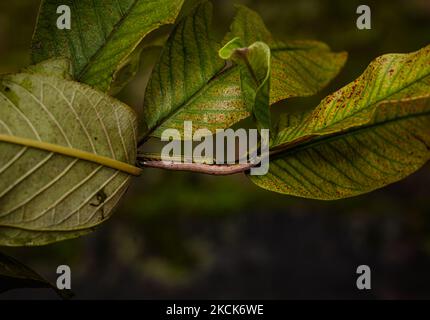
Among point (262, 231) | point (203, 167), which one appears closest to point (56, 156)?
point (203, 167)

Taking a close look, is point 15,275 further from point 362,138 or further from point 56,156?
point 362,138

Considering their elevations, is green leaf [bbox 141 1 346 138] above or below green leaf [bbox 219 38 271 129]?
above

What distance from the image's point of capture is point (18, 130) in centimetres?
23

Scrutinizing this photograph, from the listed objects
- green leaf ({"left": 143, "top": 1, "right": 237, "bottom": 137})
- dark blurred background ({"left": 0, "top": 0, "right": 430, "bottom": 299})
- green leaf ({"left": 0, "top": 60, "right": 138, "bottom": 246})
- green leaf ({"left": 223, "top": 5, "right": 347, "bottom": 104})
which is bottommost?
green leaf ({"left": 0, "top": 60, "right": 138, "bottom": 246})

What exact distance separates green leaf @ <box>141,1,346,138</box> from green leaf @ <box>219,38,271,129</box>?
0.08 ft

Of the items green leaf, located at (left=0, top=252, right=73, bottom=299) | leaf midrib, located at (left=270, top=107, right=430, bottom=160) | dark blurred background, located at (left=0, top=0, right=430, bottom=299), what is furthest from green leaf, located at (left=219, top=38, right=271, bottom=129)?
dark blurred background, located at (left=0, top=0, right=430, bottom=299)

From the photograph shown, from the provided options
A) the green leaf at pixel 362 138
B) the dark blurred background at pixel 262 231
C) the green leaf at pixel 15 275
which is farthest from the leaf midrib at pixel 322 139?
the dark blurred background at pixel 262 231

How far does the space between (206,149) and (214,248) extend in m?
1.31

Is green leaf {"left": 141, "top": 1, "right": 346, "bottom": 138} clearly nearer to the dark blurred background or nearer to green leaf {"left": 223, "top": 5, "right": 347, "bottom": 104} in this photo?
green leaf {"left": 223, "top": 5, "right": 347, "bottom": 104}

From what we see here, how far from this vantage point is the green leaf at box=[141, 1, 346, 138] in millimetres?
278

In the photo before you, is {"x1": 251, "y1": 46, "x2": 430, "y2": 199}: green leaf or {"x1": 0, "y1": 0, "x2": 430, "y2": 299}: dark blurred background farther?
{"x1": 0, "y1": 0, "x2": 430, "y2": 299}: dark blurred background

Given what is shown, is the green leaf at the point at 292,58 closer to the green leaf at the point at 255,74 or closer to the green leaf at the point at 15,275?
the green leaf at the point at 255,74

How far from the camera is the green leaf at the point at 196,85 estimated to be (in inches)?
10.9
